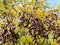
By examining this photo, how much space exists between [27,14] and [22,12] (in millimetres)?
46

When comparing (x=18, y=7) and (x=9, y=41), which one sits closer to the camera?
(x=9, y=41)

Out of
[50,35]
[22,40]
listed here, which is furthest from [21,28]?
[50,35]

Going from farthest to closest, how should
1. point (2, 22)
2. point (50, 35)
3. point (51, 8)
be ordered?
point (51, 8) < point (2, 22) < point (50, 35)

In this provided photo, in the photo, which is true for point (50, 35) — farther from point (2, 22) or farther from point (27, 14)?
point (2, 22)

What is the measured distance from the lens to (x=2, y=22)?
6.22 feet

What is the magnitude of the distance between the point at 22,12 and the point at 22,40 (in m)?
0.27

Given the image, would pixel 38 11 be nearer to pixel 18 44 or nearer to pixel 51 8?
pixel 51 8

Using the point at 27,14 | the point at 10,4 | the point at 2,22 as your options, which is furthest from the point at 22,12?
the point at 10,4

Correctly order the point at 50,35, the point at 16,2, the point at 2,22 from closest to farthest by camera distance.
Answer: the point at 50,35
the point at 2,22
the point at 16,2

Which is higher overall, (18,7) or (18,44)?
(18,7)

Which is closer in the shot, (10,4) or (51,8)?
(51,8)

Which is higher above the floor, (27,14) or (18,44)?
(27,14)

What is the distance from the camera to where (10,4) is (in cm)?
Result: 222

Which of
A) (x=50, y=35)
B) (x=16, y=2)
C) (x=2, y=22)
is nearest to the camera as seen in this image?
(x=50, y=35)
